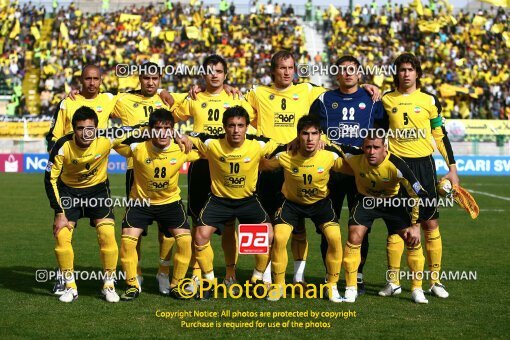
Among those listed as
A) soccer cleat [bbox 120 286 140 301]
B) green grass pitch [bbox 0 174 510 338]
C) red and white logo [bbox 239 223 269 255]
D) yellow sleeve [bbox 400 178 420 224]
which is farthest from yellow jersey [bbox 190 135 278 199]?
yellow sleeve [bbox 400 178 420 224]

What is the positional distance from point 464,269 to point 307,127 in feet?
11.9

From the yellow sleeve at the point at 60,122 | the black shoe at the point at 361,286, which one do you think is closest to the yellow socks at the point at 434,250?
the black shoe at the point at 361,286

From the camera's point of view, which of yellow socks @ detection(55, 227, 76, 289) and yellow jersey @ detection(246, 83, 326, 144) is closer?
yellow socks @ detection(55, 227, 76, 289)

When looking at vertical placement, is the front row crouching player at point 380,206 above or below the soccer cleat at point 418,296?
above

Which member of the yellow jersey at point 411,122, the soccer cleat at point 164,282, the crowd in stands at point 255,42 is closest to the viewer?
the yellow jersey at point 411,122

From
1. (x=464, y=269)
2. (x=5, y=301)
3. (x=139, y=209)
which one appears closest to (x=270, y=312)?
(x=139, y=209)

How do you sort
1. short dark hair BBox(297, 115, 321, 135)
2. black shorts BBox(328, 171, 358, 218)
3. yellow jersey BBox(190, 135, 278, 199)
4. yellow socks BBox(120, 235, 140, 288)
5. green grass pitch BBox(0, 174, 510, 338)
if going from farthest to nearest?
black shorts BBox(328, 171, 358, 218) → yellow jersey BBox(190, 135, 278, 199) → yellow socks BBox(120, 235, 140, 288) → short dark hair BBox(297, 115, 321, 135) → green grass pitch BBox(0, 174, 510, 338)

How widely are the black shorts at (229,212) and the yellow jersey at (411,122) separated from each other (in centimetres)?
164

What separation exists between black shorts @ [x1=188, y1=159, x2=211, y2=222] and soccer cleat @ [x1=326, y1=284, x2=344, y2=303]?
5.86ft

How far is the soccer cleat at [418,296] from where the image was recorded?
8367 millimetres

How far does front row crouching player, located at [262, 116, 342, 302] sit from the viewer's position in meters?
8.58

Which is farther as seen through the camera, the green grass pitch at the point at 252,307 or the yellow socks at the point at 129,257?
the yellow socks at the point at 129,257

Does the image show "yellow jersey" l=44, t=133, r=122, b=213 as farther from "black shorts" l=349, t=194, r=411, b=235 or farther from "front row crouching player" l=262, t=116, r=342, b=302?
"black shorts" l=349, t=194, r=411, b=235

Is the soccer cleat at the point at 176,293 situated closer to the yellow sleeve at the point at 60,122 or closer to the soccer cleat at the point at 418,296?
the yellow sleeve at the point at 60,122
